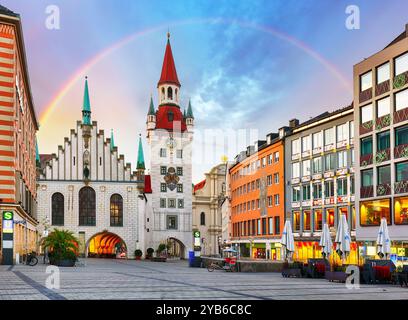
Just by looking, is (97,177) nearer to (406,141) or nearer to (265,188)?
(265,188)

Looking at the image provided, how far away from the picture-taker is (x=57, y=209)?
76438mm

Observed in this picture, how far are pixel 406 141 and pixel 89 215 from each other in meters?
46.9

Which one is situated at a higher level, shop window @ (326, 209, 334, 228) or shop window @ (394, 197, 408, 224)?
shop window @ (394, 197, 408, 224)

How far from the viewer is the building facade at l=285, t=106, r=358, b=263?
51906 mm

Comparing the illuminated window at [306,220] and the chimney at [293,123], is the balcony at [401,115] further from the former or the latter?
the chimney at [293,123]

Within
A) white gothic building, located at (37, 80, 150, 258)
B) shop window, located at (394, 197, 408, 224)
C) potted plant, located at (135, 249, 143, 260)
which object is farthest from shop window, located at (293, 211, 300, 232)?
white gothic building, located at (37, 80, 150, 258)

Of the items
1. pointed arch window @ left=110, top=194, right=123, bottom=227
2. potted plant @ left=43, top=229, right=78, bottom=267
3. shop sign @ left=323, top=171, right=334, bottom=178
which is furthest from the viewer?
pointed arch window @ left=110, top=194, right=123, bottom=227

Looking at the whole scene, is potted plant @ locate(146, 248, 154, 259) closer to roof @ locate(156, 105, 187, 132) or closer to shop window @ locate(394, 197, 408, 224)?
roof @ locate(156, 105, 187, 132)

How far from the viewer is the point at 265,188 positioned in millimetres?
68625

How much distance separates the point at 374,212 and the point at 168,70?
5662cm

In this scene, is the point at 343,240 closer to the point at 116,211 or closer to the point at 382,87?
the point at 382,87

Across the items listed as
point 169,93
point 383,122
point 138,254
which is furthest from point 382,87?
point 169,93

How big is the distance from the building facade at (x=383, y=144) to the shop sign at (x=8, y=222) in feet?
91.5
